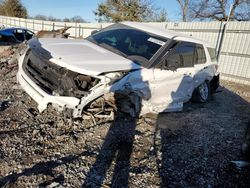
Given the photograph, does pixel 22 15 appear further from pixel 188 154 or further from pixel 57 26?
pixel 188 154

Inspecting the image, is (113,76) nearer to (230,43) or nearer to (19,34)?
(230,43)

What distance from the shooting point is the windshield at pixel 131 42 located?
4.89 meters

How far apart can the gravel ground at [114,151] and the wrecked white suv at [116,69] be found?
428mm

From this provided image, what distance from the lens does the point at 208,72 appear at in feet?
22.2

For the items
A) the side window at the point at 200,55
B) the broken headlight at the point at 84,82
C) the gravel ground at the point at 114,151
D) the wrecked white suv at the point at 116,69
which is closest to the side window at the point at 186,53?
the wrecked white suv at the point at 116,69

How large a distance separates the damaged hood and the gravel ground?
97 centimetres

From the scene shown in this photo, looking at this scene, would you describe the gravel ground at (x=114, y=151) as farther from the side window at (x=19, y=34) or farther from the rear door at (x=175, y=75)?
the side window at (x=19, y=34)

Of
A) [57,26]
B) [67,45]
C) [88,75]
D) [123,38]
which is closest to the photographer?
[88,75]

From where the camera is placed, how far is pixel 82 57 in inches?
162

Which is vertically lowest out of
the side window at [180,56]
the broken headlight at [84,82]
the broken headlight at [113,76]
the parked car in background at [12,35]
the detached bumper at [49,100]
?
the parked car in background at [12,35]

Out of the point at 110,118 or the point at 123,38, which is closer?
the point at 110,118

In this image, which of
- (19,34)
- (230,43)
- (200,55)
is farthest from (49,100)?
(19,34)

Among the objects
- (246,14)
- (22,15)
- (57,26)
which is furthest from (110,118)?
(22,15)

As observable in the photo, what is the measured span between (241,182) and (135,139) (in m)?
1.67
